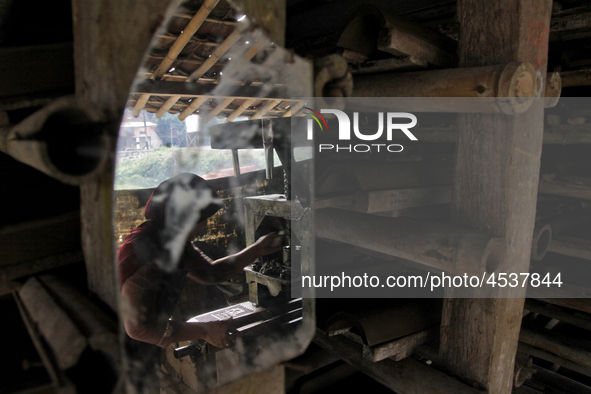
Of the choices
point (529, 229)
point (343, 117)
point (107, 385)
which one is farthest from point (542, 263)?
point (107, 385)

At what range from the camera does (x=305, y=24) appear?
300 centimetres

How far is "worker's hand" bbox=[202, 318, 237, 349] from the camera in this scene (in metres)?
2.50

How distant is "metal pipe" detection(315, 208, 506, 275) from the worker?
1.05 m

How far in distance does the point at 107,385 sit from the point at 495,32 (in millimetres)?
2012

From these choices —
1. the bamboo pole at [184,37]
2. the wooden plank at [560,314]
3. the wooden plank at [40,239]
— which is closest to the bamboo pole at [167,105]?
the bamboo pole at [184,37]

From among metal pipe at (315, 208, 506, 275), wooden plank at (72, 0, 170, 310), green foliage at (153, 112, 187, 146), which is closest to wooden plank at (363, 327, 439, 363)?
metal pipe at (315, 208, 506, 275)

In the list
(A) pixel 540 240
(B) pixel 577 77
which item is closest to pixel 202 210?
(A) pixel 540 240

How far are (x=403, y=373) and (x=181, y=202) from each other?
6.02 ft

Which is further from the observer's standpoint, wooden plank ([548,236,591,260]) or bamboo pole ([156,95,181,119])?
bamboo pole ([156,95,181,119])

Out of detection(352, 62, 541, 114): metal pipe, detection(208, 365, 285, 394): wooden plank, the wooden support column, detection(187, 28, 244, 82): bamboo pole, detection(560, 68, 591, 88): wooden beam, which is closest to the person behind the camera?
detection(208, 365, 285, 394): wooden plank

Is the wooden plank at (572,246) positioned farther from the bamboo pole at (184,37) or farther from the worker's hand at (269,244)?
the bamboo pole at (184,37)

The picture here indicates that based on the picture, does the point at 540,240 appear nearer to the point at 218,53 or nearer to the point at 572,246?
the point at 572,246

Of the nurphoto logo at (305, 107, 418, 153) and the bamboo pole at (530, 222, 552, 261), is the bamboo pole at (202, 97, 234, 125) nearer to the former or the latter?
the nurphoto logo at (305, 107, 418, 153)

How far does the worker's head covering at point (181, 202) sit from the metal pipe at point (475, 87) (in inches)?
60.4
